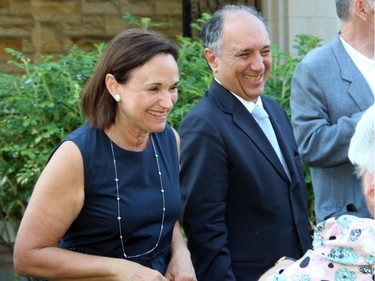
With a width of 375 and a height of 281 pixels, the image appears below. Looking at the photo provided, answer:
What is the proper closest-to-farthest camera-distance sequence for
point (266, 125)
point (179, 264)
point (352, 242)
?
point (352, 242) < point (179, 264) < point (266, 125)

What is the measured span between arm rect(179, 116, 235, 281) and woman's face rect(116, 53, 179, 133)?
0.97 feet

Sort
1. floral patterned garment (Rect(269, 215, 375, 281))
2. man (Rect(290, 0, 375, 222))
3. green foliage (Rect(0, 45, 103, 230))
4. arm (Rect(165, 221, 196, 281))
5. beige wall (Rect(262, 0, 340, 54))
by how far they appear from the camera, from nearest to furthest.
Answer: floral patterned garment (Rect(269, 215, 375, 281)) → arm (Rect(165, 221, 196, 281)) → man (Rect(290, 0, 375, 222)) → green foliage (Rect(0, 45, 103, 230)) → beige wall (Rect(262, 0, 340, 54))

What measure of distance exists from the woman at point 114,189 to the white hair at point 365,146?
909mm

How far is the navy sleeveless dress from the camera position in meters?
3.17

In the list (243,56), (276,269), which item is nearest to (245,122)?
(243,56)

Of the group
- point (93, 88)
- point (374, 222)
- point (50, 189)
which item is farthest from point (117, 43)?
point (374, 222)

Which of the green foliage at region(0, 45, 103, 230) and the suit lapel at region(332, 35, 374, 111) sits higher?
the suit lapel at region(332, 35, 374, 111)

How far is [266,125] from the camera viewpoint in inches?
149

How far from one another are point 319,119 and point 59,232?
1408 mm

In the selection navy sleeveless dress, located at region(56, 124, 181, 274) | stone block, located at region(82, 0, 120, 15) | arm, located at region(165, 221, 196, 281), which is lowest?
arm, located at region(165, 221, 196, 281)

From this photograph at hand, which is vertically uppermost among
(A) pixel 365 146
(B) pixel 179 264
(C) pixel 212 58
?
→ (C) pixel 212 58

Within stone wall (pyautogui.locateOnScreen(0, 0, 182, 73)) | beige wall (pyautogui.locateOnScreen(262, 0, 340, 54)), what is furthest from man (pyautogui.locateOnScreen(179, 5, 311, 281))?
stone wall (pyautogui.locateOnScreen(0, 0, 182, 73))

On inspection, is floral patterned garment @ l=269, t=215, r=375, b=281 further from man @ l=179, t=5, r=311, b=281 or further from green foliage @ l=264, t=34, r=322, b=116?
green foliage @ l=264, t=34, r=322, b=116

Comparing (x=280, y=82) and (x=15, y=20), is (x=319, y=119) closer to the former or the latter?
(x=280, y=82)
